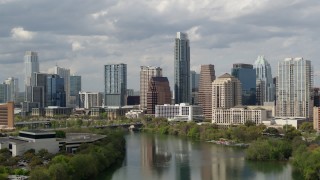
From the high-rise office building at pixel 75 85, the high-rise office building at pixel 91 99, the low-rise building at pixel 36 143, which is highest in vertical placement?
the high-rise office building at pixel 75 85

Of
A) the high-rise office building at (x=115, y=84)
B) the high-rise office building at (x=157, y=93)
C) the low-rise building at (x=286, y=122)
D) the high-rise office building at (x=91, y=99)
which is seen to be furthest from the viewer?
the high-rise office building at (x=91, y=99)

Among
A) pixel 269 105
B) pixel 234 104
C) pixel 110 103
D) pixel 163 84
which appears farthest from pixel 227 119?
pixel 110 103

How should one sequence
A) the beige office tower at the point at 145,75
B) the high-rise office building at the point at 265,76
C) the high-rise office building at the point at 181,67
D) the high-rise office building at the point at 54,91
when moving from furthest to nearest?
the high-rise office building at the point at 265,76
the high-rise office building at the point at 54,91
the high-rise office building at the point at 181,67
the beige office tower at the point at 145,75

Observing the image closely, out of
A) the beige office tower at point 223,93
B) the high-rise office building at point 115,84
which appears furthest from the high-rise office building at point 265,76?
the beige office tower at point 223,93

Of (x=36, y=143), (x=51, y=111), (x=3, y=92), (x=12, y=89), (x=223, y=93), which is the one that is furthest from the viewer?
(x=12, y=89)

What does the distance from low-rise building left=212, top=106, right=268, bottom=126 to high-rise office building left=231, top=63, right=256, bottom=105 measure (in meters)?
19.4

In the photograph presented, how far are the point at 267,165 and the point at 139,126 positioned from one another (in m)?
22.8

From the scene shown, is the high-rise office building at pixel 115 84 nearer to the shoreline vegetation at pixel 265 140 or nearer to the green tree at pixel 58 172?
the shoreline vegetation at pixel 265 140

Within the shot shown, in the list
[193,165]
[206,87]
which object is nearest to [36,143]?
[193,165]

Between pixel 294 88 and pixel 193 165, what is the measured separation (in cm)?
2723

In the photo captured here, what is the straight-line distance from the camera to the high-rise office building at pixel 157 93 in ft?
172

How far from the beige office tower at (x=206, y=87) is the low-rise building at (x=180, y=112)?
2.58 feet

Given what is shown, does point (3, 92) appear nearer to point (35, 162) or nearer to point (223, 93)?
point (223, 93)

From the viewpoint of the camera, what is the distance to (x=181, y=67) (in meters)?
58.5
